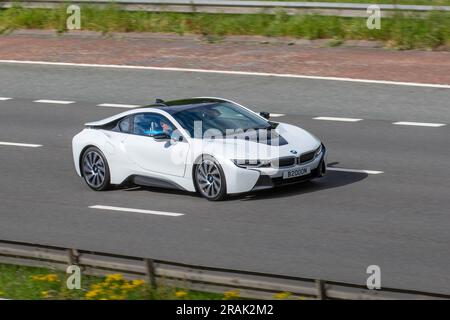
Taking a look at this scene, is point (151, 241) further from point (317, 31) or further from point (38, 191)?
point (317, 31)

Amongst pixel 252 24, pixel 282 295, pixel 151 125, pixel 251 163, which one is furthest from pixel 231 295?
pixel 252 24

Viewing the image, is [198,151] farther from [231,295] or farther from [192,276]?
[231,295]

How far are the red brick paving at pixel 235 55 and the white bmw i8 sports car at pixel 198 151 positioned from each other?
7.05m

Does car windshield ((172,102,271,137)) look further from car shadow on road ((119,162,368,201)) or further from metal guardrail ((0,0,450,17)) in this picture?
metal guardrail ((0,0,450,17))

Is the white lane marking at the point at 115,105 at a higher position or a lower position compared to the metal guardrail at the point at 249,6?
lower

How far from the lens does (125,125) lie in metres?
17.3

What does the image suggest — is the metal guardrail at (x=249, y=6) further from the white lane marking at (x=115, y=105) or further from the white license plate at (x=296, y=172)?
the white license plate at (x=296, y=172)

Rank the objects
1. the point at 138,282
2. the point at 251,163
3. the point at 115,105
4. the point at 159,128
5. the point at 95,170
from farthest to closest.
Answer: the point at 115,105 < the point at 95,170 < the point at 159,128 < the point at 251,163 < the point at 138,282

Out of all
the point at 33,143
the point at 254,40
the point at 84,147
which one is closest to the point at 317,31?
the point at 254,40

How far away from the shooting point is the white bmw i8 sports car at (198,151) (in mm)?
15797

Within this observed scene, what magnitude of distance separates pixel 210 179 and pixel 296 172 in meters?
1.28

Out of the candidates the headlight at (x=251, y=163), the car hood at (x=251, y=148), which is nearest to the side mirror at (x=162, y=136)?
the car hood at (x=251, y=148)

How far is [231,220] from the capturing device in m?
15.1

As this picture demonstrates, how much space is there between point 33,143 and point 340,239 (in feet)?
28.5
